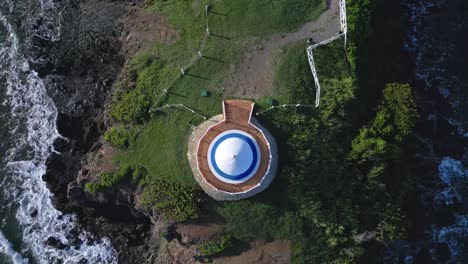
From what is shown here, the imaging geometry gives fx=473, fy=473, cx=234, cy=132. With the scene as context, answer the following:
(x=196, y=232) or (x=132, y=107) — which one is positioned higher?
(x=132, y=107)

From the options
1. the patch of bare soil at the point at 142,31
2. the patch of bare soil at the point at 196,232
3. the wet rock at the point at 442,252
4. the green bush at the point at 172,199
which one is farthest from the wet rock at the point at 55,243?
the wet rock at the point at 442,252

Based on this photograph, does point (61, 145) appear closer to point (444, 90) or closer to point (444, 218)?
point (444, 218)

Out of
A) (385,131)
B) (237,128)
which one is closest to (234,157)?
(237,128)

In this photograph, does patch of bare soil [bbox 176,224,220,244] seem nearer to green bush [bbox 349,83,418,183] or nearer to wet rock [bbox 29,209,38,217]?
green bush [bbox 349,83,418,183]

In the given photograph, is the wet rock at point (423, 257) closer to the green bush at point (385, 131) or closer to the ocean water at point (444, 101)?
the ocean water at point (444, 101)

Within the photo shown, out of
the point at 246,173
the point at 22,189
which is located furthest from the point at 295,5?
the point at 22,189

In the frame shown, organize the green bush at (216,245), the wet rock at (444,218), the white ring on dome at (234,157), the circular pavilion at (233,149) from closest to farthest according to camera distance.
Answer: the white ring on dome at (234,157), the circular pavilion at (233,149), the green bush at (216,245), the wet rock at (444,218)

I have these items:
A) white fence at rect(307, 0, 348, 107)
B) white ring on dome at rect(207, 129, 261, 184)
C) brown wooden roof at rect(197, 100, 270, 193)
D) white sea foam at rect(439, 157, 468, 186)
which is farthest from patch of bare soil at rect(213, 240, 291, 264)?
white sea foam at rect(439, 157, 468, 186)
